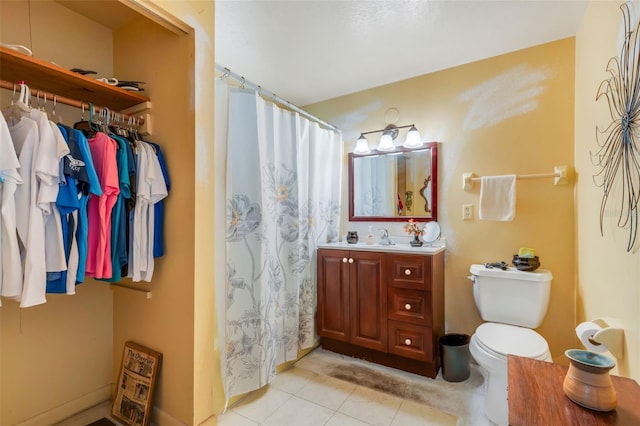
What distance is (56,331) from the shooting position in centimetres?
162

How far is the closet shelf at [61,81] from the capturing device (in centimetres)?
119

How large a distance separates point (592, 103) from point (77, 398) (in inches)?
133

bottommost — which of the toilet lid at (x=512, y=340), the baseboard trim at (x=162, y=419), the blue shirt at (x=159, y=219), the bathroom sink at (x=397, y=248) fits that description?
the baseboard trim at (x=162, y=419)

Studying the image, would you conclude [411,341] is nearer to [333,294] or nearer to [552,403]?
[333,294]

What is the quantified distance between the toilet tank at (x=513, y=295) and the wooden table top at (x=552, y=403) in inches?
38.8

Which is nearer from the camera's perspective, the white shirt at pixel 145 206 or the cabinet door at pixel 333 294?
the white shirt at pixel 145 206

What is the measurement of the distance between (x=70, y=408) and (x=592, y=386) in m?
2.46

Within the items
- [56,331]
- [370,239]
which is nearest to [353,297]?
[370,239]

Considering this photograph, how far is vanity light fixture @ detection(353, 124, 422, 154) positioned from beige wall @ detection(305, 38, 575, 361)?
104 millimetres

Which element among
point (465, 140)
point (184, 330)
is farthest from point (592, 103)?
point (184, 330)

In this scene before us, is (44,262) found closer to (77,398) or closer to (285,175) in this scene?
(77,398)

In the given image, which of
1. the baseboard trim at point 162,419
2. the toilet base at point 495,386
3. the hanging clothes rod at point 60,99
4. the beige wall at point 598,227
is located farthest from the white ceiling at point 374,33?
the baseboard trim at point 162,419

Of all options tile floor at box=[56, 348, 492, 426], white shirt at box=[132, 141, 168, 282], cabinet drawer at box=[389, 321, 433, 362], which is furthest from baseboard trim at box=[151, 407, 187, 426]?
cabinet drawer at box=[389, 321, 433, 362]

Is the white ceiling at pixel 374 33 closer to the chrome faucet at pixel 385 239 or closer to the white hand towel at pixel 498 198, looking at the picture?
the white hand towel at pixel 498 198
